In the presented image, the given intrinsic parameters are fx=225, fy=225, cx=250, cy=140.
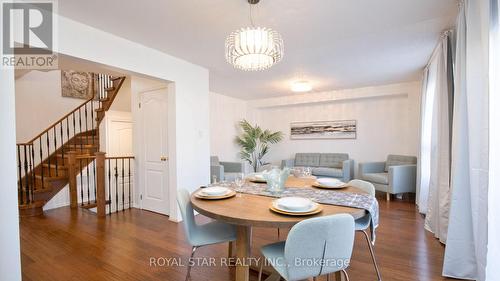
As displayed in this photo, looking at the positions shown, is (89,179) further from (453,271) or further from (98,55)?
(453,271)

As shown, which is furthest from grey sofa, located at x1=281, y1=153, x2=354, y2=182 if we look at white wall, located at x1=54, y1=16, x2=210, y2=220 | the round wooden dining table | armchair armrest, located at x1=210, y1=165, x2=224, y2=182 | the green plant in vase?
the round wooden dining table

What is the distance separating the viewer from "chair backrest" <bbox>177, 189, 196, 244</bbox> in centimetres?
168

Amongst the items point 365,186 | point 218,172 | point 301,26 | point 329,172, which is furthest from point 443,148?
point 218,172

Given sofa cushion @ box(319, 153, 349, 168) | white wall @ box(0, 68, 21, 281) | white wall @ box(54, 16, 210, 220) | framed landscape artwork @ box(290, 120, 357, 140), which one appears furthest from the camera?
framed landscape artwork @ box(290, 120, 357, 140)

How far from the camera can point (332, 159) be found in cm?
569

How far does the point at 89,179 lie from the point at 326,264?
16.8ft

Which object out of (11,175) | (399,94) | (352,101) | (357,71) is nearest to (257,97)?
(352,101)

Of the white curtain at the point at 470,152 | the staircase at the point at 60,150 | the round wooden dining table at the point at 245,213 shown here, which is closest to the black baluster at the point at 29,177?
the staircase at the point at 60,150

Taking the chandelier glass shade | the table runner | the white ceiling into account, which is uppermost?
the white ceiling

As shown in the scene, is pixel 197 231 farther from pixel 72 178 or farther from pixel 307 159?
pixel 307 159

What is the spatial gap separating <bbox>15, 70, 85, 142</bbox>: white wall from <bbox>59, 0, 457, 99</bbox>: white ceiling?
336 centimetres

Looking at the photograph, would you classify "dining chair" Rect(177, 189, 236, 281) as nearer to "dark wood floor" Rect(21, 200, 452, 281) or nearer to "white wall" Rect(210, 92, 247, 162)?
"dark wood floor" Rect(21, 200, 452, 281)

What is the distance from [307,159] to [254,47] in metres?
4.60

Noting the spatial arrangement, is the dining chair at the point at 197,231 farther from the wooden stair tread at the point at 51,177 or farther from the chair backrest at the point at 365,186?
the wooden stair tread at the point at 51,177
